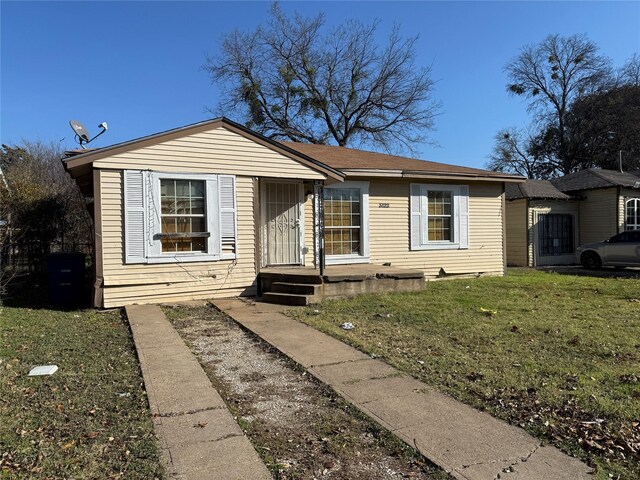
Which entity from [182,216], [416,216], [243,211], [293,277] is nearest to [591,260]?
[416,216]

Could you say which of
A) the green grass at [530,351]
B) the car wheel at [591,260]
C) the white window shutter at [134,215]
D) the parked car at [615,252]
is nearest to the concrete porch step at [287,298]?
the green grass at [530,351]

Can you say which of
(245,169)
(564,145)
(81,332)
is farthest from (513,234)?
(564,145)

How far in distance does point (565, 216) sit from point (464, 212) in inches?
366

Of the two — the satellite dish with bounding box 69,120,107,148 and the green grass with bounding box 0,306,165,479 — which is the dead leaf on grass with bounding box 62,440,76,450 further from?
the satellite dish with bounding box 69,120,107,148

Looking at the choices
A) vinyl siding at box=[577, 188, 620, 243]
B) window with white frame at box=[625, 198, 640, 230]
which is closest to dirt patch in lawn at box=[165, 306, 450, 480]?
vinyl siding at box=[577, 188, 620, 243]

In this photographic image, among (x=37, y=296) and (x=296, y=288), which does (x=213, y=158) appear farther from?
Result: (x=37, y=296)

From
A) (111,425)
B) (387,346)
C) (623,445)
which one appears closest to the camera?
(623,445)

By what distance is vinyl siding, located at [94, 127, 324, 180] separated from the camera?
8.60 meters

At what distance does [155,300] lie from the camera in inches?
352

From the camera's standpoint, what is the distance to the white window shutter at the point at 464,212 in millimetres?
12797

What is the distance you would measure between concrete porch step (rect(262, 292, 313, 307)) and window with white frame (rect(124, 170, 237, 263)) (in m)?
1.22

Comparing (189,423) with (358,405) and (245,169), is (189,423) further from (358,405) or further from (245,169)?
(245,169)

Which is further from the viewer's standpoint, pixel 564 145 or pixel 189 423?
pixel 564 145

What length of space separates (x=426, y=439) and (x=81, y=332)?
5.49 metres
